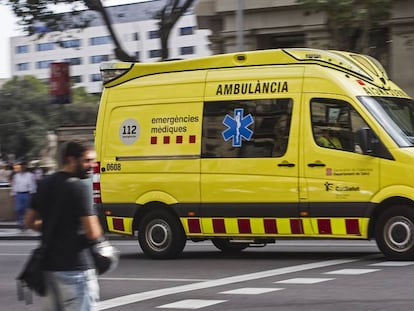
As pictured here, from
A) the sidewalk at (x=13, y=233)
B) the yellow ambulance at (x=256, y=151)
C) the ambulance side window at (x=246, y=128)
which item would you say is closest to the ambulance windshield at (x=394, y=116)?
the yellow ambulance at (x=256, y=151)

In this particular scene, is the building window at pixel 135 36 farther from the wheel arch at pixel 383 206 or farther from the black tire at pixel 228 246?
the wheel arch at pixel 383 206

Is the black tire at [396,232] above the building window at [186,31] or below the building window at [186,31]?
below

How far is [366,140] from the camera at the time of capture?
1147cm

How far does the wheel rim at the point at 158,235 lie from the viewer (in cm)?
1310

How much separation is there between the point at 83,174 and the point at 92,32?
12476 centimetres

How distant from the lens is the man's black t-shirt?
5602mm

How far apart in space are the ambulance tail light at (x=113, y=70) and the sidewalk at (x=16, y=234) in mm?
4928

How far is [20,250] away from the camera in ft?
54.3

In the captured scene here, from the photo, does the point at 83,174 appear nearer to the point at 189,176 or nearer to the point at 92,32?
the point at 189,176

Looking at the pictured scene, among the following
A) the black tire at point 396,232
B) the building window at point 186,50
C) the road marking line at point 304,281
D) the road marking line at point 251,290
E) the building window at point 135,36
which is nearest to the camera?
the road marking line at point 251,290

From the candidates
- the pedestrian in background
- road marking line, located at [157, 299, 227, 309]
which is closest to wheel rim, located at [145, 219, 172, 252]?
road marking line, located at [157, 299, 227, 309]

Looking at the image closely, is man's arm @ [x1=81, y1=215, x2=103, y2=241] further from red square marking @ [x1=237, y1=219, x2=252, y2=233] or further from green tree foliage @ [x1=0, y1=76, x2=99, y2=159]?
green tree foliage @ [x1=0, y1=76, x2=99, y2=159]

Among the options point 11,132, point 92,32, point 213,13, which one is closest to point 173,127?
point 213,13

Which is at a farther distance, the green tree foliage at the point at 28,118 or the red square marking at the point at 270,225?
the green tree foliage at the point at 28,118
